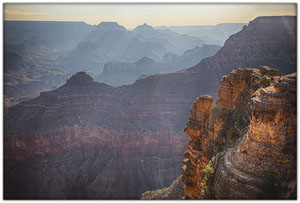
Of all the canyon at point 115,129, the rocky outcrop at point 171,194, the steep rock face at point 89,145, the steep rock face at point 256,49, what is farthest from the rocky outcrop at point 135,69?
the rocky outcrop at point 171,194

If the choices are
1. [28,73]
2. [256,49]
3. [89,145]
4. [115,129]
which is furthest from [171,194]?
[28,73]

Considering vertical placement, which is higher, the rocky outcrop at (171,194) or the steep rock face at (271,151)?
the steep rock face at (271,151)

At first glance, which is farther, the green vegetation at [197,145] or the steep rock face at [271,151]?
the green vegetation at [197,145]

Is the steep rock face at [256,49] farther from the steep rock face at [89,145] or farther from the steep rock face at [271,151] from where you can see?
the steep rock face at [271,151]

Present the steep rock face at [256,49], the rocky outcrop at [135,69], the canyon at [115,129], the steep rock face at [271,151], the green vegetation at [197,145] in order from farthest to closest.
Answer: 1. the rocky outcrop at [135,69]
2. the steep rock face at [256,49]
3. the canyon at [115,129]
4. the green vegetation at [197,145]
5. the steep rock face at [271,151]

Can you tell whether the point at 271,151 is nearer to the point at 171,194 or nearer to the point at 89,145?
the point at 171,194

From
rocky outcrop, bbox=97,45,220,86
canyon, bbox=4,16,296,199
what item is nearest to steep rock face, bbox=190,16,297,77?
canyon, bbox=4,16,296,199
